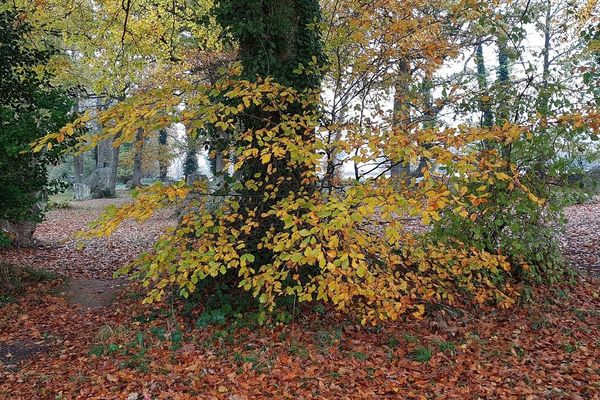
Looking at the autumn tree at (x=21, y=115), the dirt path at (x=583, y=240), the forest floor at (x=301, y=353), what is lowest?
the forest floor at (x=301, y=353)

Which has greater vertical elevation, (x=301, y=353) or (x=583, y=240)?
(x=583, y=240)

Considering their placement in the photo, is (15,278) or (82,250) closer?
(15,278)

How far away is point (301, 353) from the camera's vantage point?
4.39m

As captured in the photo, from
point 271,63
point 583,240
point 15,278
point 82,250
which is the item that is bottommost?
point 15,278

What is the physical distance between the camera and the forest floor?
12.6 feet

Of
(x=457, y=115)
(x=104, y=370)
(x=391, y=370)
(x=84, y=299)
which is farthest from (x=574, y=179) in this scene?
(x=84, y=299)

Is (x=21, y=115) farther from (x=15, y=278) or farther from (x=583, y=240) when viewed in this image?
(x=583, y=240)

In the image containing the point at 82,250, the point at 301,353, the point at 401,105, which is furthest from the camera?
the point at 82,250

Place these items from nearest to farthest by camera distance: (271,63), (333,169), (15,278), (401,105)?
(333,169) → (271,63) → (401,105) → (15,278)

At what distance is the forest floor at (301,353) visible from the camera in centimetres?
384

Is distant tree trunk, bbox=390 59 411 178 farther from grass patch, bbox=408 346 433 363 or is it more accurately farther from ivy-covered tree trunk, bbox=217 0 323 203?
grass patch, bbox=408 346 433 363

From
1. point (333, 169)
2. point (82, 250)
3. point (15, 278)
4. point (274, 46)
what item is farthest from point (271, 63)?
point (82, 250)

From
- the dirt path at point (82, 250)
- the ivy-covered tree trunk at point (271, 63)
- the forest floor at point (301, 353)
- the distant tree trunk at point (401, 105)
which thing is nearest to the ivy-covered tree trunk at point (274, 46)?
the ivy-covered tree trunk at point (271, 63)

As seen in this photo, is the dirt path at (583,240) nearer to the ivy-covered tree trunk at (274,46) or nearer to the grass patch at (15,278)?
the ivy-covered tree trunk at (274,46)
